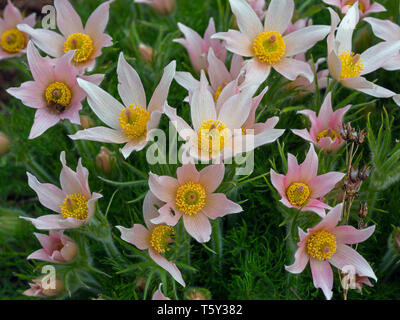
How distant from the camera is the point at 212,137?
4.07 feet

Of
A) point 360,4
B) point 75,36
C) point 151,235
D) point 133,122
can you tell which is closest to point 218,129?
point 133,122

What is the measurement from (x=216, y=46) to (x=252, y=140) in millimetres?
586

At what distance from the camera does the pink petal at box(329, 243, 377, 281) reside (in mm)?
1263

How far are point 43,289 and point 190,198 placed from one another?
55cm

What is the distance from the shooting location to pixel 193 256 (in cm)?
167

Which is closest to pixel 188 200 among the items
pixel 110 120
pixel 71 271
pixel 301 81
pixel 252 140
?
pixel 252 140

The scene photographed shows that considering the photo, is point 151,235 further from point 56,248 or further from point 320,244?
point 320,244

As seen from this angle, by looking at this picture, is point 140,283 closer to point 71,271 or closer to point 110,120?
point 71,271

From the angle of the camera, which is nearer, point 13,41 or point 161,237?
point 161,237

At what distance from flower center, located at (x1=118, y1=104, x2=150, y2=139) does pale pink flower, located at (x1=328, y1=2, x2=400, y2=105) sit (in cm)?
63

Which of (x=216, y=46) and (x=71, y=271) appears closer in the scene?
(x=71, y=271)
